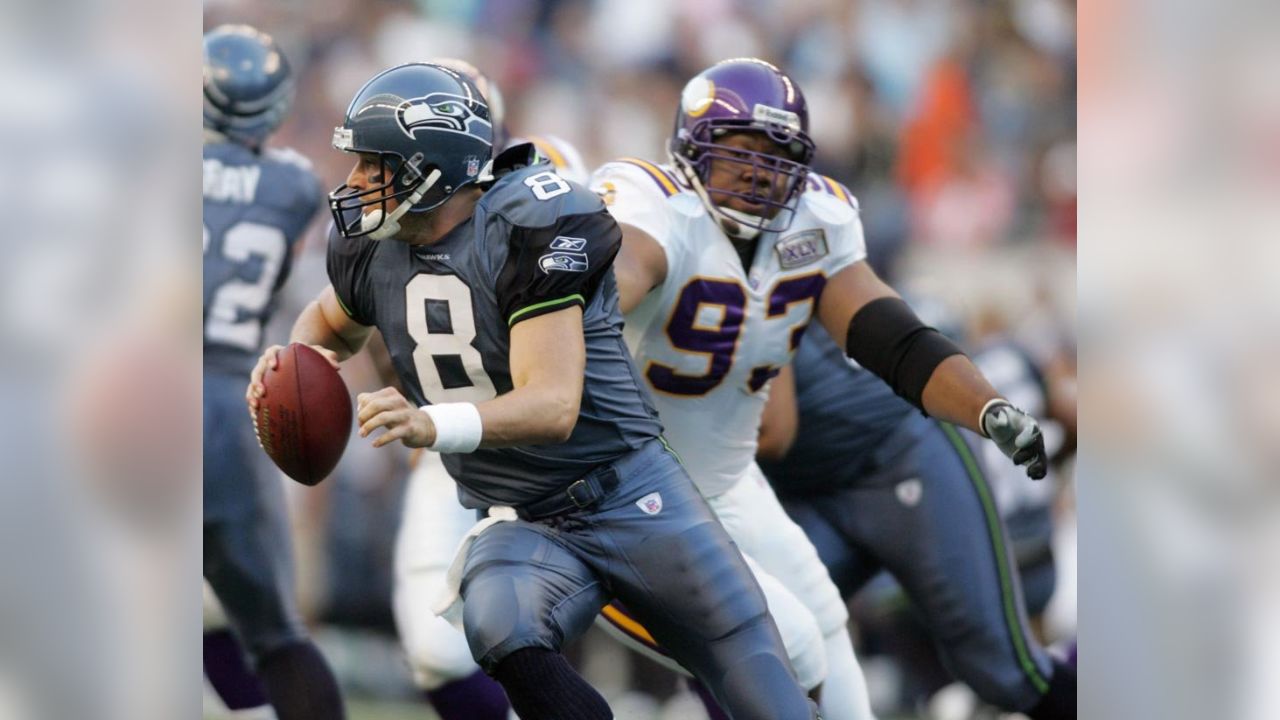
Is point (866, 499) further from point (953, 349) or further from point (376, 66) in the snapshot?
point (376, 66)

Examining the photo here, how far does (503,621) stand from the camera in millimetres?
3125

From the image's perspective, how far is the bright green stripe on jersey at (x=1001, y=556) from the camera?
4.70 meters

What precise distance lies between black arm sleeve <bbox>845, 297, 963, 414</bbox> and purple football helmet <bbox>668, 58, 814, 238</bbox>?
0.95 ft

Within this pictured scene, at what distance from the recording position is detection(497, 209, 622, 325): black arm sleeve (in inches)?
126

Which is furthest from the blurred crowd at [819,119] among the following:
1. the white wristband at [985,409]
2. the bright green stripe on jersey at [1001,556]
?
the white wristband at [985,409]

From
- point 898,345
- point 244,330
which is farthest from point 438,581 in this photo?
point 898,345

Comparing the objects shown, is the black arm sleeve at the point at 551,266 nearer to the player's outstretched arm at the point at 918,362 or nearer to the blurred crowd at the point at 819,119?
the player's outstretched arm at the point at 918,362

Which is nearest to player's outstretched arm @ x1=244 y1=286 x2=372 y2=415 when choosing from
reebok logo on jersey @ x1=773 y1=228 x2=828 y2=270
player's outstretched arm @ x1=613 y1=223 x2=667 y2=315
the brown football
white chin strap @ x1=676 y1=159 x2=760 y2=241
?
the brown football

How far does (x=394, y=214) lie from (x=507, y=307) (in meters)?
0.29

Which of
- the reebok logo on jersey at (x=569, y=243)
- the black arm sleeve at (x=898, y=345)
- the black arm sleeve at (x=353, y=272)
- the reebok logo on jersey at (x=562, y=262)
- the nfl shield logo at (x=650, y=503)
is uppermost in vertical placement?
the reebok logo on jersey at (x=569, y=243)

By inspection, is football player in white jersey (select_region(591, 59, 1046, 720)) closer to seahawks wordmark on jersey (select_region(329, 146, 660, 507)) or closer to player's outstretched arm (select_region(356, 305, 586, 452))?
seahawks wordmark on jersey (select_region(329, 146, 660, 507))

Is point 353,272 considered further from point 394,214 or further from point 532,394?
point 532,394
